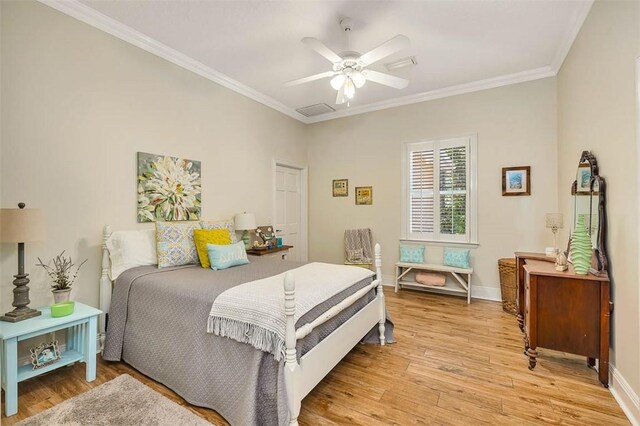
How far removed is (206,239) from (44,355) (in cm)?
141

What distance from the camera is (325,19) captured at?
8.89ft

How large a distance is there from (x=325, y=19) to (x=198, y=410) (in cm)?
322

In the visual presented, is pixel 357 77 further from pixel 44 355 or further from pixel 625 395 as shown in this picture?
pixel 44 355

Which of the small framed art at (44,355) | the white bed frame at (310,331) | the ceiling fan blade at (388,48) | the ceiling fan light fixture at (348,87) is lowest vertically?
the small framed art at (44,355)

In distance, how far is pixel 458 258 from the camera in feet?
13.8

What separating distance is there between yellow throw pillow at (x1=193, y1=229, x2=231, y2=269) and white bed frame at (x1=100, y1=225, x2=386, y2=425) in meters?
0.75

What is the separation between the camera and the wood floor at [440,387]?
6.06 ft

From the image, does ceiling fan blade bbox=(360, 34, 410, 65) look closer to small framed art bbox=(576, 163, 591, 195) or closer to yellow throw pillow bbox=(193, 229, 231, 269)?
small framed art bbox=(576, 163, 591, 195)

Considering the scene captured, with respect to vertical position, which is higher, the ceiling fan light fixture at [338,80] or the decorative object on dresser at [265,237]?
the ceiling fan light fixture at [338,80]

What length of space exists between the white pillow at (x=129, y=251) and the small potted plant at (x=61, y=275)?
10.6 inches

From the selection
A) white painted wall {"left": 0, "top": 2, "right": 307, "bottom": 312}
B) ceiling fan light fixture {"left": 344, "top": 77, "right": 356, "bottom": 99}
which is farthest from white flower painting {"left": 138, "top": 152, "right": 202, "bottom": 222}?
ceiling fan light fixture {"left": 344, "top": 77, "right": 356, "bottom": 99}

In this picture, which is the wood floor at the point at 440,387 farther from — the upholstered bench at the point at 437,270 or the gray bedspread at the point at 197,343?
the upholstered bench at the point at 437,270

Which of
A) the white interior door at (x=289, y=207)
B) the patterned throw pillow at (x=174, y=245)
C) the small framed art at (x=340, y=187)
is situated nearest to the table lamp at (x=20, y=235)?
the patterned throw pillow at (x=174, y=245)

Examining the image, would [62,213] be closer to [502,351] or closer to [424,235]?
[502,351]
